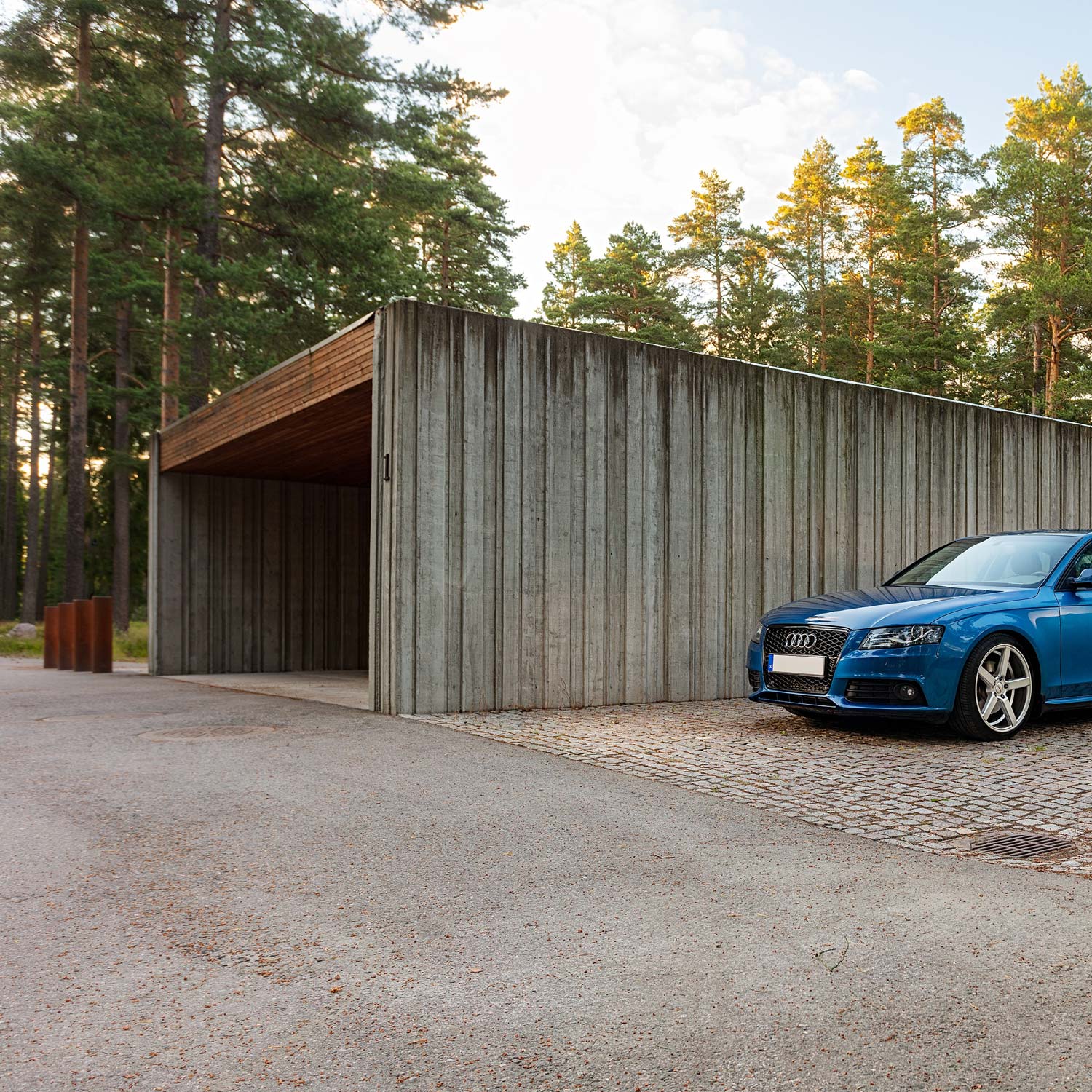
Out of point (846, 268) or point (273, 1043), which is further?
point (846, 268)

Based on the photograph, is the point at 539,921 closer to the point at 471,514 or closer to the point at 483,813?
the point at 483,813

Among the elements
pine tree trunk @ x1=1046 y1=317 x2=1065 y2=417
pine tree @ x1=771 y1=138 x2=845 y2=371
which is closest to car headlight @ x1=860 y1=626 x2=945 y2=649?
pine tree trunk @ x1=1046 y1=317 x2=1065 y2=417

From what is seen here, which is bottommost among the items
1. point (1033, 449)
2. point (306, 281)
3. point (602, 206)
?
point (1033, 449)

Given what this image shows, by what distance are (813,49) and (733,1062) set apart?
38.7 feet

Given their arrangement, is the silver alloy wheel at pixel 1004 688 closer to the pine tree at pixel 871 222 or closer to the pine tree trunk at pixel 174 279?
the pine tree trunk at pixel 174 279

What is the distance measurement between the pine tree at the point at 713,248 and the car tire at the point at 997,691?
31.8 m

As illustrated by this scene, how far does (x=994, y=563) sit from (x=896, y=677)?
196cm

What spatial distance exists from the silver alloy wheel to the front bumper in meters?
0.30

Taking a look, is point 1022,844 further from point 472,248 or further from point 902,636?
point 472,248

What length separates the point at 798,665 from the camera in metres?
6.99

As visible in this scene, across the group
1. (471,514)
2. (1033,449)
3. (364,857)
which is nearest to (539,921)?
(364,857)

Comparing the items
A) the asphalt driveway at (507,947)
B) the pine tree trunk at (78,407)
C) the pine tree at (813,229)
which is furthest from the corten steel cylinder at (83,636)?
the pine tree at (813,229)

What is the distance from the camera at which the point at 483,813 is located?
4727mm

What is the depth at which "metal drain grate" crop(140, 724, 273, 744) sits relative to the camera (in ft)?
22.8
